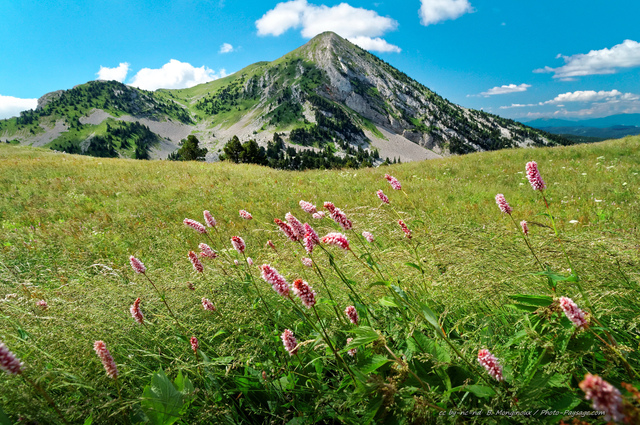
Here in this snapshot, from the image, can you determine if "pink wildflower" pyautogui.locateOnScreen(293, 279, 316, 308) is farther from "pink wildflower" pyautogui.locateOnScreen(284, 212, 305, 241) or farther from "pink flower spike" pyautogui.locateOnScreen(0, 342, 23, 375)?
"pink flower spike" pyautogui.locateOnScreen(0, 342, 23, 375)

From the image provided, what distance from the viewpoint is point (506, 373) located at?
1686mm

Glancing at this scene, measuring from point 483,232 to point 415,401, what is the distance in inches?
109

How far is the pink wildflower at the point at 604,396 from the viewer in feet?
2.47

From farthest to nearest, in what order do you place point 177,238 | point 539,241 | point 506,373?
point 177,238 → point 539,241 → point 506,373

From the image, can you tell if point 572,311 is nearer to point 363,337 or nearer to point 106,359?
point 363,337

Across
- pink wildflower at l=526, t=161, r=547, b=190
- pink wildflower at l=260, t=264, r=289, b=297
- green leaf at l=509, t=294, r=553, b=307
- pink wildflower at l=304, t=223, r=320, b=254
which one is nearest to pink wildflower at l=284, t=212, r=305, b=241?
pink wildflower at l=304, t=223, r=320, b=254

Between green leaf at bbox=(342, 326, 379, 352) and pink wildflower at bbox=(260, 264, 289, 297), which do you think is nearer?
green leaf at bbox=(342, 326, 379, 352)

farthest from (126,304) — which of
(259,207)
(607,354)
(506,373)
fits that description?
(259,207)

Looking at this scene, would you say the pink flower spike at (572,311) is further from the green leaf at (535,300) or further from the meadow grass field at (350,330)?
the green leaf at (535,300)

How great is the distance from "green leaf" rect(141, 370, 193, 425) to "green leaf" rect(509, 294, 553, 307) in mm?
2346

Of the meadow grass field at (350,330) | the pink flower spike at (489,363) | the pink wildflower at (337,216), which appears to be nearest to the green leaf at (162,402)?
the meadow grass field at (350,330)

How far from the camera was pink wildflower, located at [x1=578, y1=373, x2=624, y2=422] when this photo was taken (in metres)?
0.75

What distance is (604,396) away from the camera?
0.77 m

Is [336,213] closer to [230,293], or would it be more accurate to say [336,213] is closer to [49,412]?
[230,293]
